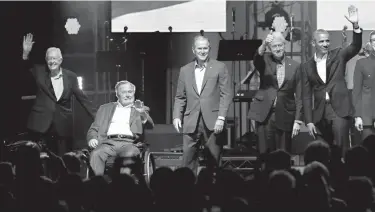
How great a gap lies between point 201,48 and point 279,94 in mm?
843

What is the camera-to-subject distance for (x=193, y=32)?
9.42 meters

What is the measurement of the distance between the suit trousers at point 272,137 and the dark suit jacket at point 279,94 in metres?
0.04

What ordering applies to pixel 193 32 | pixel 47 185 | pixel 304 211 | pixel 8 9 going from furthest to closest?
1. pixel 193 32
2. pixel 8 9
3. pixel 47 185
4. pixel 304 211

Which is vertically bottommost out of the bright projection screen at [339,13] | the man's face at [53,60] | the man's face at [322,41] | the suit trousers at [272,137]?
the suit trousers at [272,137]

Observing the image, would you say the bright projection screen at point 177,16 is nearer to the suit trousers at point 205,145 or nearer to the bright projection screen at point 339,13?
the bright projection screen at point 339,13

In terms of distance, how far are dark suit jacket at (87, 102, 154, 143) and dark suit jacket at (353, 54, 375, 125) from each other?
206 cm

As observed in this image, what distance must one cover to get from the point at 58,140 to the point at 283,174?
2.94m

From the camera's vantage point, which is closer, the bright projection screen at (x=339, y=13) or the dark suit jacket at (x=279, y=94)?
the dark suit jacket at (x=279, y=94)

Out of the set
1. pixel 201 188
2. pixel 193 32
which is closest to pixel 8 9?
pixel 193 32

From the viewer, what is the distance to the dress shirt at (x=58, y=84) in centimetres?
635

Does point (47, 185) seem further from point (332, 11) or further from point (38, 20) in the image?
point (332, 11)

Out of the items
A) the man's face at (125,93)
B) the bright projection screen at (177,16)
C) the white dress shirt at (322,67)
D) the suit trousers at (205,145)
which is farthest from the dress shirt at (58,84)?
the bright projection screen at (177,16)

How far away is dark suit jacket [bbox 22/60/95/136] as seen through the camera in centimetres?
629

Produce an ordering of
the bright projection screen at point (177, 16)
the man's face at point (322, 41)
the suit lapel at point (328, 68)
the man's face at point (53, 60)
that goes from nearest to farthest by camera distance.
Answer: the man's face at point (322, 41), the suit lapel at point (328, 68), the man's face at point (53, 60), the bright projection screen at point (177, 16)
